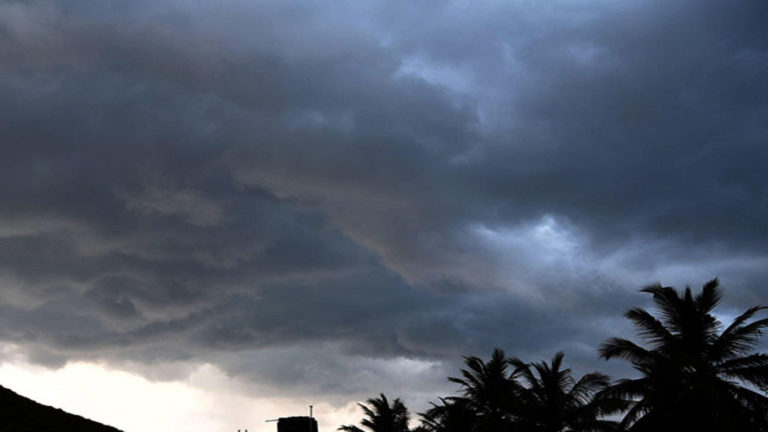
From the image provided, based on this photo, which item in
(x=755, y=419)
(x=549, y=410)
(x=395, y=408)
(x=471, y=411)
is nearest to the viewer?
(x=755, y=419)

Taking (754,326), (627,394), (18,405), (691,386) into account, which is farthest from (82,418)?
(754,326)

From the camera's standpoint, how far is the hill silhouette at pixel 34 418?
2717 centimetres

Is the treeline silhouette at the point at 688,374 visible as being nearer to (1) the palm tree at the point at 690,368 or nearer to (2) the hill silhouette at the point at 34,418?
(1) the palm tree at the point at 690,368

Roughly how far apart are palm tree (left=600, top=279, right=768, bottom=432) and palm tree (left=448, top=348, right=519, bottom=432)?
1399cm

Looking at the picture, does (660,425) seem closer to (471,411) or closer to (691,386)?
(691,386)

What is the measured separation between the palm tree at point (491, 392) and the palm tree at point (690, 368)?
14.0 m

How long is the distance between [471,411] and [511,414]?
24.0ft

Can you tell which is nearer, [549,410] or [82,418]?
[82,418]

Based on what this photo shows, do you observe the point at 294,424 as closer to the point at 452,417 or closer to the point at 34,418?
the point at 452,417

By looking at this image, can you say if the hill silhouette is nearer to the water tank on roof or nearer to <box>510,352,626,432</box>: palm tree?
<box>510,352,626,432</box>: palm tree

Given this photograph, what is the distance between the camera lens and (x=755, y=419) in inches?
1106

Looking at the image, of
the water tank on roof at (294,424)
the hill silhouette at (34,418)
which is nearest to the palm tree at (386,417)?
the water tank on roof at (294,424)

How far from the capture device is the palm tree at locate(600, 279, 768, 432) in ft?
96.2

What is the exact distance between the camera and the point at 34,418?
28.6 meters
